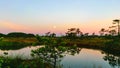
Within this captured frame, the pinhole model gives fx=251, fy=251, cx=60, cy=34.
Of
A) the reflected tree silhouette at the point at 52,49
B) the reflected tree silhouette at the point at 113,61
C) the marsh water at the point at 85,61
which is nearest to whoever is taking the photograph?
the reflected tree silhouette at the point at 52,49

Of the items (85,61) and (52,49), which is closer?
(52,49)

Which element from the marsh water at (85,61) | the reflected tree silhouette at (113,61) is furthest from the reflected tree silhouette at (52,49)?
the reflected tree silhouette at (113,61)

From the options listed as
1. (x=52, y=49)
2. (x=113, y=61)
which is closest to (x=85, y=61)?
(x=113, y=61)

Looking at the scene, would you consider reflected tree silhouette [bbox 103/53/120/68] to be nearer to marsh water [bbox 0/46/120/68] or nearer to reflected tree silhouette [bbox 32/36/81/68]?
marsh water [bbox 0/46/120/68]

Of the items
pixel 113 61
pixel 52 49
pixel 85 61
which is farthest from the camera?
pixel 85 61

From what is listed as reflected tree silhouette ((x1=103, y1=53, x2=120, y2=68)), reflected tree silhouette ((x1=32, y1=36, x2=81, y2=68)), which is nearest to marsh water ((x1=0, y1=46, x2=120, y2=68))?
reflected tree silhouette ((x1=103, y1=53, x2=120, y2=68))

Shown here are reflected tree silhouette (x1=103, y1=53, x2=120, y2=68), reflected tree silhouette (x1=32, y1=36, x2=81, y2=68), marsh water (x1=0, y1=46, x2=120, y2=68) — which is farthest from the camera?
reflected tree silhouette (x1=103, y1=53, x2=120, y2=68)

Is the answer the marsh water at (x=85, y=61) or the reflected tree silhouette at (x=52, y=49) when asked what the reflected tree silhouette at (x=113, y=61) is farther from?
the reflected tree silhouette at (x=52, y=49)

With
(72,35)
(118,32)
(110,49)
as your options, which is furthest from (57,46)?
(72,35)

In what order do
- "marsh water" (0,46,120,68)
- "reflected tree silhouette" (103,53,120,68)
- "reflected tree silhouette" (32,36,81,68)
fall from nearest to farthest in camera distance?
"reflected tree silhouette" (32,36,81,68) < "marsh water" (0,46,120,68) < "reflected tree silhouette" (103,53,120,68)

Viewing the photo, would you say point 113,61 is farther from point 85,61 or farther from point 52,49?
point 52,49

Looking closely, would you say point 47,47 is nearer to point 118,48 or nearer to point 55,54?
point 55,54

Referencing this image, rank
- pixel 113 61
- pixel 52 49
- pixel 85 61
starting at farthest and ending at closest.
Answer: pixel 85 61 → pixel 113 61 → pixel 52 49

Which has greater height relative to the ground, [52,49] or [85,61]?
[52,49]
